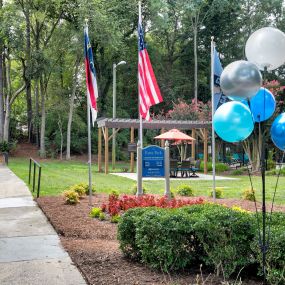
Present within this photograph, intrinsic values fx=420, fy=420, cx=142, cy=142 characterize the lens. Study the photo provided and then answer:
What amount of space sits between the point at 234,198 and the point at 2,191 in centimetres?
Answer: 615

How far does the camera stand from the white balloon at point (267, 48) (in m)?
4.43

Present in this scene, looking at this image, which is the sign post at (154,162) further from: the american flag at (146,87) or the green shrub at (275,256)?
the green shrub at (275,256)

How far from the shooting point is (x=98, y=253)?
5113mm

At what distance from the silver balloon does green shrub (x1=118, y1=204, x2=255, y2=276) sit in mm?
1315

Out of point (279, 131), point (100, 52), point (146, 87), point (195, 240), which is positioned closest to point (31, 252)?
point (195, 240)

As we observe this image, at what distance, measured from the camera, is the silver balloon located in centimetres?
419

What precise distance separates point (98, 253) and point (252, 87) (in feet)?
8.76

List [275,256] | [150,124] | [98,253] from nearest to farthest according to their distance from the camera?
[275,256], [98,253], [150,124]

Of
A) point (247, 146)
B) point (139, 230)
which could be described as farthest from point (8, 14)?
point (139, 230)

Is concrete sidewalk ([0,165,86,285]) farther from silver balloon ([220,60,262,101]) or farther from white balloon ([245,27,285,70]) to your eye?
white balloon ([245,27,285,70])

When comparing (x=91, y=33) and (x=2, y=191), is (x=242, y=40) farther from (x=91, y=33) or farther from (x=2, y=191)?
(x=2, y=191)

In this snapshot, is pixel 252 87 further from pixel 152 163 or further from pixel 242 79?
pixel 152 163

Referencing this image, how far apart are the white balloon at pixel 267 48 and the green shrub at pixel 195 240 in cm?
169

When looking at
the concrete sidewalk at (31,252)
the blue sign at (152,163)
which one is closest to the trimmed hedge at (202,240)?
the concrete sidewalk at (31,252)
